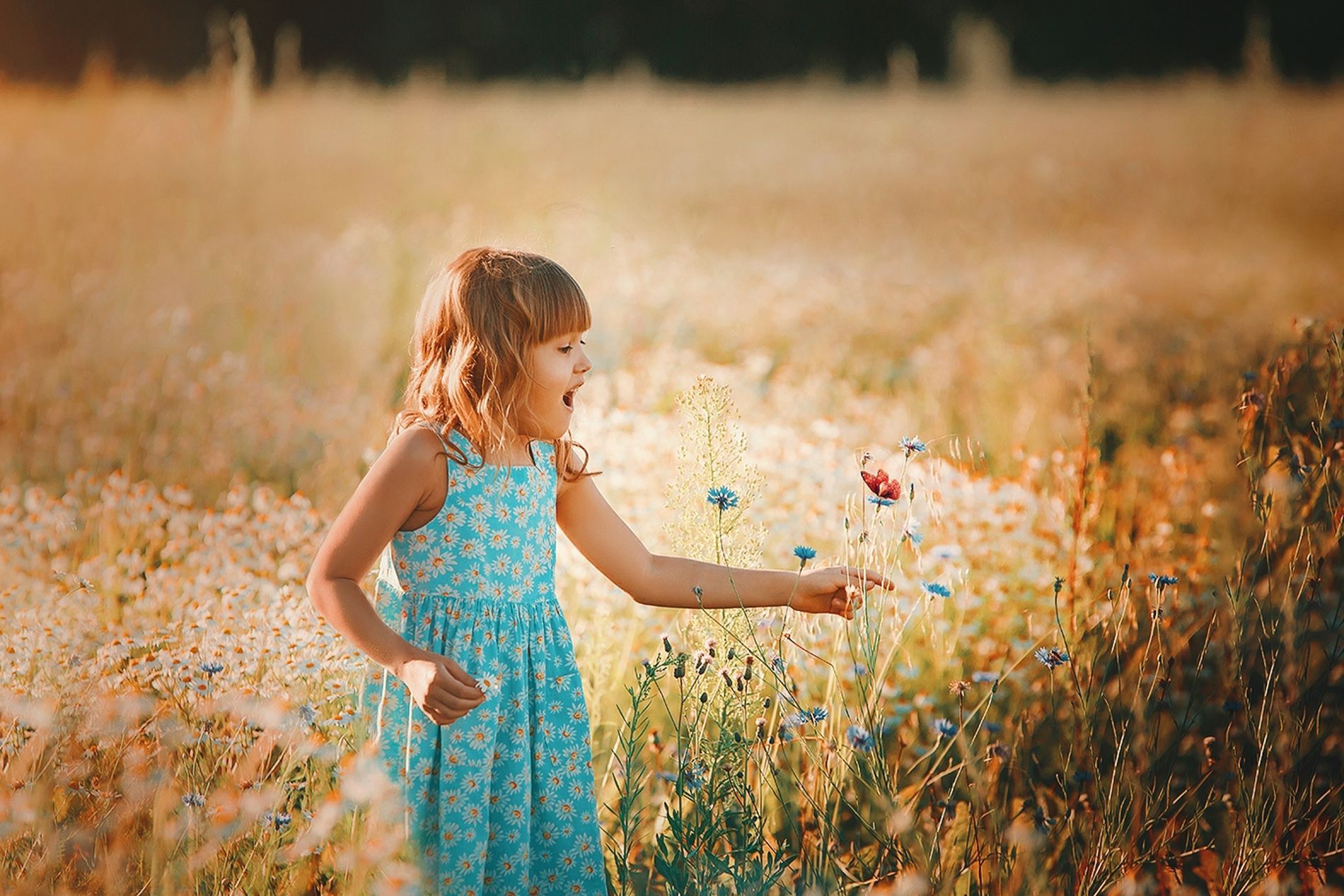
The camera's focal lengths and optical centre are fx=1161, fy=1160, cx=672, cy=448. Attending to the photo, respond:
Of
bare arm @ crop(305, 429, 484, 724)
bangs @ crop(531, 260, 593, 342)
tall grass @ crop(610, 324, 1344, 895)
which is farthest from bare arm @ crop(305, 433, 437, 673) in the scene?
tall grass @ crop(610, 324, 1344, 895)

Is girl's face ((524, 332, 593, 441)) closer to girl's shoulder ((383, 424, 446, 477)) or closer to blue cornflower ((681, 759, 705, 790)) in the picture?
girl's shoulder ((383, 424, 446, 477))

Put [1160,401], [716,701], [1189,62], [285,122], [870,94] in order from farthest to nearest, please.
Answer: [1189,62], [870,94], [285,122], [1160,401], [716,701]

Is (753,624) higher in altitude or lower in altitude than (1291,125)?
lower

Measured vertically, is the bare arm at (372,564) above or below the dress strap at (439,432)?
below

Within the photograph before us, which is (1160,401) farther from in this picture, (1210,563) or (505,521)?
(505,521)

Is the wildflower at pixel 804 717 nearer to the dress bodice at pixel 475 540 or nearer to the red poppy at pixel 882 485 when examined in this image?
the red poppy at pixel 882 485

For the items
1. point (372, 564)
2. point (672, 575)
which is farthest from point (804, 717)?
point (372, 564)

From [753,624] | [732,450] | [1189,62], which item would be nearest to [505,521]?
[732,450]

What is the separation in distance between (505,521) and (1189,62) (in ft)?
50.3

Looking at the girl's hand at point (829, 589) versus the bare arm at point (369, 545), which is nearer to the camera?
the bare arm at point (369, 545)

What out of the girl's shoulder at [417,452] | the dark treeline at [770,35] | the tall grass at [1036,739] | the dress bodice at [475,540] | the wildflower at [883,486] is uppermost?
the dark treeline at [770,35]

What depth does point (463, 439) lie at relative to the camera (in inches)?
69.8

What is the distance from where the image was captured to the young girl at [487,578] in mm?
1706

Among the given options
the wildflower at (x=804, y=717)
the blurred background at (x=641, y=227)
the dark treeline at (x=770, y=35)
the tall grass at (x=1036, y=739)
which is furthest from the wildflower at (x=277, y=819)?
the dark treeline at (x=770, y=35)
